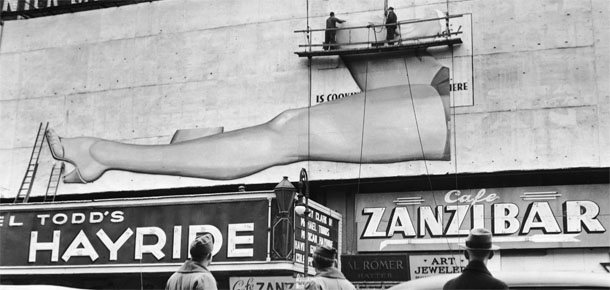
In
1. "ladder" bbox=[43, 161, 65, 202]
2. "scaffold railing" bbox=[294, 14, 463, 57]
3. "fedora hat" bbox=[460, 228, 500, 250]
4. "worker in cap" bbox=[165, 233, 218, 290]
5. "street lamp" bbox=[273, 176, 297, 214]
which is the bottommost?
"worker in cap" bbox=[165, 233, 218, 290]

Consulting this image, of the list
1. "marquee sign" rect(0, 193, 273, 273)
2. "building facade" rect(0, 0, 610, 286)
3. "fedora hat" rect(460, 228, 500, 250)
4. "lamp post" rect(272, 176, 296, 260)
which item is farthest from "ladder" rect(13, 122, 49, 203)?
"fedora hat" rect(460, 228, 500, 250)

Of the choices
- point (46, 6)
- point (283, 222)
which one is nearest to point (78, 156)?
point (46, 6)

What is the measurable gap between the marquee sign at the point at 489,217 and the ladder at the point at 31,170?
892 centimetres

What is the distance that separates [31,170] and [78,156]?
1.49 metres

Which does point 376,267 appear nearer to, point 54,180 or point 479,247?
point 54,180

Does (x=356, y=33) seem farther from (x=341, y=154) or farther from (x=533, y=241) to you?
(x=533, y=241)

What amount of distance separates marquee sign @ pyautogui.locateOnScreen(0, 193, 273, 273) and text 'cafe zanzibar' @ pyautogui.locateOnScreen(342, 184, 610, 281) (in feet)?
8.06

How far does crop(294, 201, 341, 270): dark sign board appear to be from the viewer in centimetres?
1797

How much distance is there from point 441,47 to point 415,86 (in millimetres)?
1099

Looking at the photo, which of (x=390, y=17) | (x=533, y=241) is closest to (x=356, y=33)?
(x=390, y=17)

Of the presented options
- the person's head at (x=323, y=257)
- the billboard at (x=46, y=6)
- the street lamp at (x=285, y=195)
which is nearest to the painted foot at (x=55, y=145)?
the billboard at (x=46, y=6)

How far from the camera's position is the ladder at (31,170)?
73.8ft

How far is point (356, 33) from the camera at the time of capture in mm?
20531

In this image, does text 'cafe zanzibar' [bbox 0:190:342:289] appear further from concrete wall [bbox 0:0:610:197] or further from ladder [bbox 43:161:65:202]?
concrete wall [bbox 0:0:610:197]
